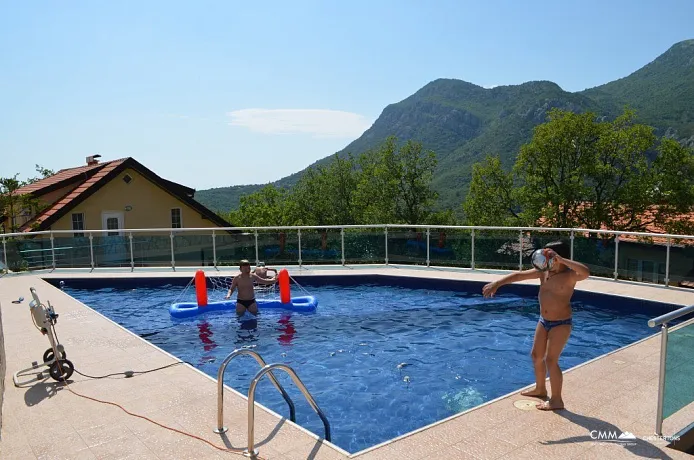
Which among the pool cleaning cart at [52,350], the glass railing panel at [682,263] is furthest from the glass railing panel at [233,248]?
the glass railing panel at [682,263]

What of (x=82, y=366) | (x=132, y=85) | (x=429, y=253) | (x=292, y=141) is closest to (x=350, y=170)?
(x=292, y=141)

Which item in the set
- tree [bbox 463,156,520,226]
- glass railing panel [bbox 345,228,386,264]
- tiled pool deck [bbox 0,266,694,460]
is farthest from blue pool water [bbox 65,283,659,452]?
tree [bbox 463,156,520,226]

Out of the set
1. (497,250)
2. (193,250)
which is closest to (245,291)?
(193,250)

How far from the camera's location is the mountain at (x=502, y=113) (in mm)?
58219

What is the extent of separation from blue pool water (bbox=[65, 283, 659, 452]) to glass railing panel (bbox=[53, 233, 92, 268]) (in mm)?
1992

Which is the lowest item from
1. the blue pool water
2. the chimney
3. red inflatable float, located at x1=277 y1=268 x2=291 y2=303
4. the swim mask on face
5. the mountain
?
the blue pool water

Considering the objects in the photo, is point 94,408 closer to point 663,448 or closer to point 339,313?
point 663,448

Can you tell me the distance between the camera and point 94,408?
508 cm

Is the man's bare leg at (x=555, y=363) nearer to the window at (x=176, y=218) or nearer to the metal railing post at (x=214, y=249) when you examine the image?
the metal railing post at (x=214, y=249)

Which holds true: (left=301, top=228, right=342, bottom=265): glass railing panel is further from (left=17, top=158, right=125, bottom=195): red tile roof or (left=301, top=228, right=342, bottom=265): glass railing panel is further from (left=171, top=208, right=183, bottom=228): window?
(left=171, top=208, right=183, bottom=228): window

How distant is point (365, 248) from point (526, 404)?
886 cm

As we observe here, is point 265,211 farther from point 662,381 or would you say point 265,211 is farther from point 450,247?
point 662,381

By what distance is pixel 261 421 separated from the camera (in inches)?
183

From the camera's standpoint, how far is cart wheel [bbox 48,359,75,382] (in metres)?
5.79
